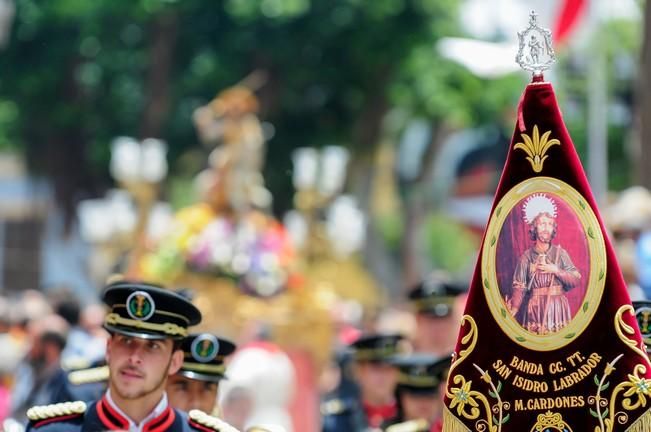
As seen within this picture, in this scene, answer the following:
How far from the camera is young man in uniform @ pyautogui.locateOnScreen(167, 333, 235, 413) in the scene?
7309 millimetres

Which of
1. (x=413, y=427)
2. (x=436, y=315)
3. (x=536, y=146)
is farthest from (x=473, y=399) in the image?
(x=436, y=315)

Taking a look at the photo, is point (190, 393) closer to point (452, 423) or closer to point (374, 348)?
point (452, 423)

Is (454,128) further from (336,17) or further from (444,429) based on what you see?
(444,429)

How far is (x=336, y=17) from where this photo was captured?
29047 mm

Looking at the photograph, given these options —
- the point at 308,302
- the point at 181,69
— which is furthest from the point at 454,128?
the point at 308,302

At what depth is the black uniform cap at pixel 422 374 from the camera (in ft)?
28.8

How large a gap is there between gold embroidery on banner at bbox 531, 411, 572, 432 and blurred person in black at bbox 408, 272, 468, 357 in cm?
453

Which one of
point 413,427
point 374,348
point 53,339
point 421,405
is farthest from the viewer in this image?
point 53,339

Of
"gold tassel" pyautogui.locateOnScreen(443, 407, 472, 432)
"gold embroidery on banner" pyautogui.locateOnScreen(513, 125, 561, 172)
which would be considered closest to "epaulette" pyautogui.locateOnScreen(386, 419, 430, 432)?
"gold tassel" pyautogui.locateOnScreen(443, 407, 472, 432)

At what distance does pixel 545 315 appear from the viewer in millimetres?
5586

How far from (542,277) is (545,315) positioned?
12cm

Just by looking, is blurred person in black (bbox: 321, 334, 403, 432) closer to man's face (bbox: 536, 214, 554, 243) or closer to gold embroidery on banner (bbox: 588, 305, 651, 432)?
man's face (bbox: 536, 214, 554, 243)

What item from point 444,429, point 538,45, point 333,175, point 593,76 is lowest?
point 444,429

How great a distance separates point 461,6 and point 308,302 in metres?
14.5
